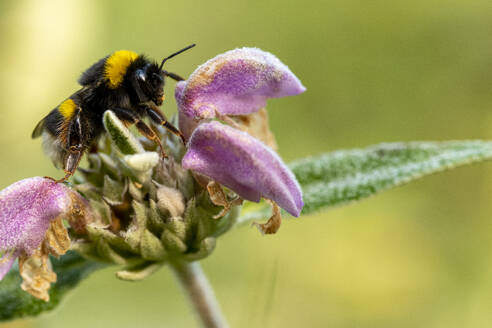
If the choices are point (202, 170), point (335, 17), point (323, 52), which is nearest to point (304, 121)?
point (323, 52)

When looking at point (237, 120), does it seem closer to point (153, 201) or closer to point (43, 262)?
point (153, 201)

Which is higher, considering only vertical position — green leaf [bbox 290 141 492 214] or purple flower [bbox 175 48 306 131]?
purple flower [bbox 175 48 306 131]

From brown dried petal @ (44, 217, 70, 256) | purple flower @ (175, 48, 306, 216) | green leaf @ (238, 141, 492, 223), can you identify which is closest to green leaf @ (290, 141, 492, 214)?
green leaf @ (238, 141, 492, 223)

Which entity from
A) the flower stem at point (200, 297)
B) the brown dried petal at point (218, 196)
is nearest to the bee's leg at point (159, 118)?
the brown dried petal at point (218, 196)

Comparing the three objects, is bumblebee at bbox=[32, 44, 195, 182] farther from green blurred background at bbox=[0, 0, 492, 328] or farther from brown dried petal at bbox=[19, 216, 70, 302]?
green blurred background at bbox=[0, 0, 492, 328]

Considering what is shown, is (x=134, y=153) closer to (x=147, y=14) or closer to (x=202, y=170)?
(x=202, y=170)
